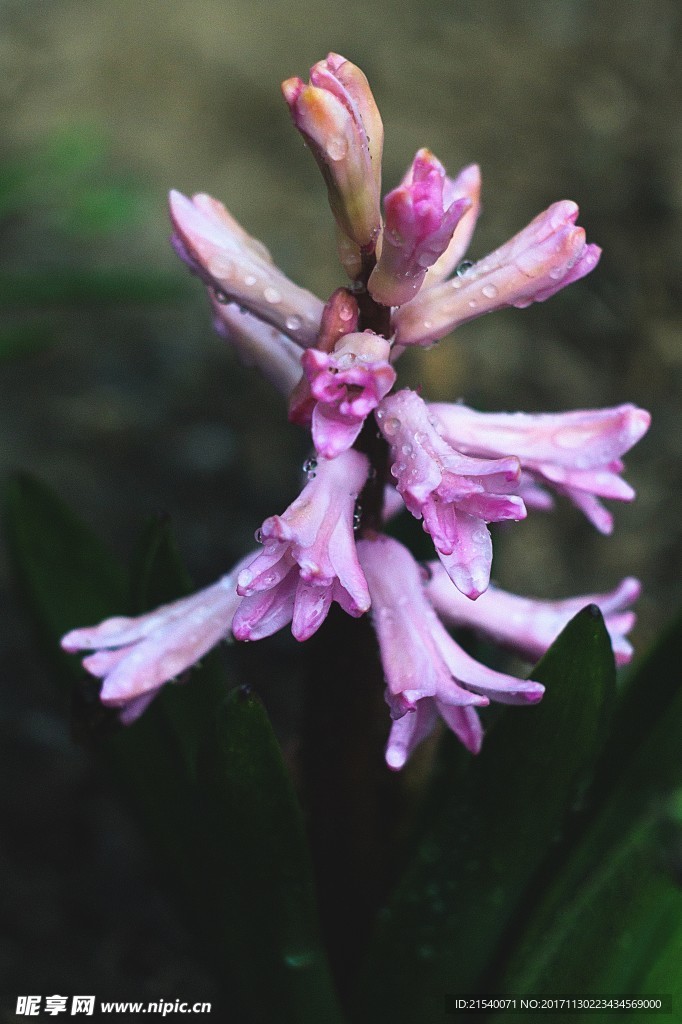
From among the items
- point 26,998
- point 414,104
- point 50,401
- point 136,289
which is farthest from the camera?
point 414,104

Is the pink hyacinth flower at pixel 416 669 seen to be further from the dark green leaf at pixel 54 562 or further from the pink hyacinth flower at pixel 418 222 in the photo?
the dark green leaf at pixel 54 562

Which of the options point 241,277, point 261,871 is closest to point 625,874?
point 261,871

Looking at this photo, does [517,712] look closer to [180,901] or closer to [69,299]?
[180,901]

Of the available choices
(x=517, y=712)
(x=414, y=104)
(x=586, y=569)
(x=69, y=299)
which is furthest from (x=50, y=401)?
(x=517, y=712)

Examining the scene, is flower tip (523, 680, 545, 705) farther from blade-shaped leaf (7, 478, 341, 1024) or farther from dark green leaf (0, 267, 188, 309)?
dark green leaf (0, 267, 188, 309)

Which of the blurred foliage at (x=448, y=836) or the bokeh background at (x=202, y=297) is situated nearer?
the blurred foliage at (x=448, y=836)

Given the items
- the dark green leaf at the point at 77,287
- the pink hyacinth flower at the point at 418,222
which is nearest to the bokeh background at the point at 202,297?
the dark green leaf at the point at 77,287

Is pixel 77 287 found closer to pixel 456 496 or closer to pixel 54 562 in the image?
pixel 54 562
